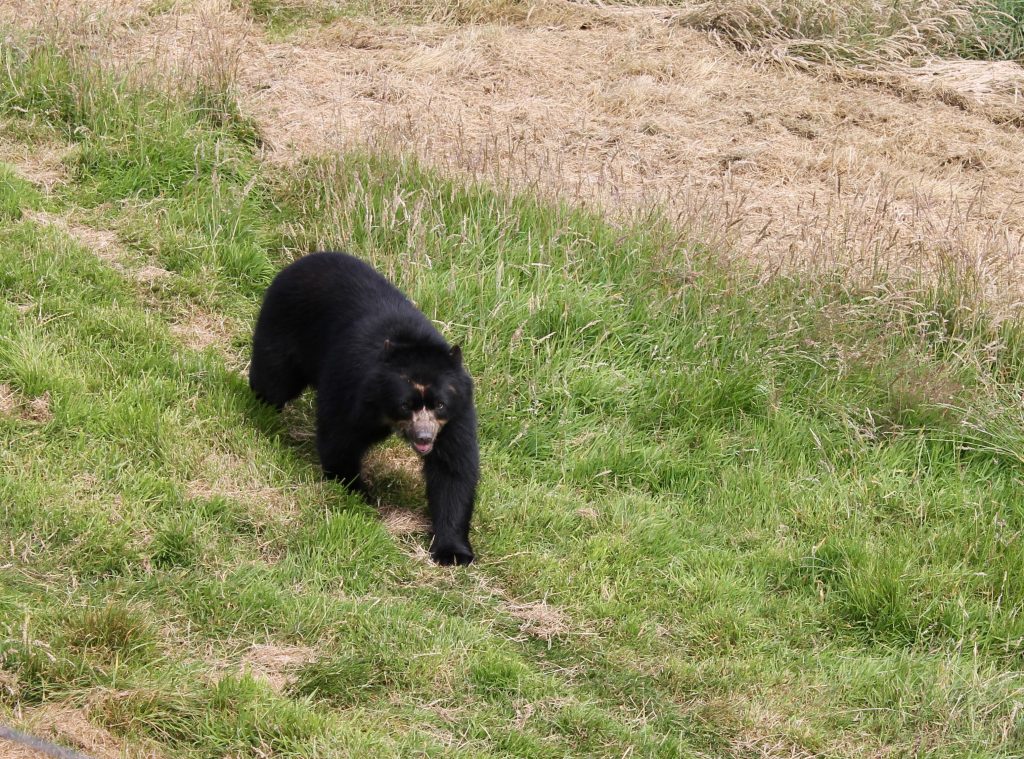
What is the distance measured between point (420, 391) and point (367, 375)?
1.15ft

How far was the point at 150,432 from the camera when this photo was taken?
5840 mm

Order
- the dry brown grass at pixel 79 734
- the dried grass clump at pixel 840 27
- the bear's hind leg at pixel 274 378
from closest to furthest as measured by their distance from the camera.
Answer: the dry brown grass at pixel 79 734, the bear's hind leg at pixel 274 378, the dried grass clump at pixel 840 27

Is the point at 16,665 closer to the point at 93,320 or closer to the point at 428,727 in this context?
the point at 428,727

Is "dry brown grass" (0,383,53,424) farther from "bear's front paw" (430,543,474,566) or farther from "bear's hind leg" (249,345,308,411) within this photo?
"bear's front paw" (430,543,474,566)

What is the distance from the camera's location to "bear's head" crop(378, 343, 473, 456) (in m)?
5.62

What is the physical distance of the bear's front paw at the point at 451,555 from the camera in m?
5.60

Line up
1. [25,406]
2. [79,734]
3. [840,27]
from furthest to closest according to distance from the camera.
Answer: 1. [840,27]
2. [25,406]
3. [79,734]

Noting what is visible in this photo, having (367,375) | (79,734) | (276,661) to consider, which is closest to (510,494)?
(367,375)

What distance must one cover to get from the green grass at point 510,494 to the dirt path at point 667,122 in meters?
0.64

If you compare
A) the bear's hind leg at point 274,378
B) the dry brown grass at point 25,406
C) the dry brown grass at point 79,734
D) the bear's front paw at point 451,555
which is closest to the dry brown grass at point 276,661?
the dry brown grass at point 79,734

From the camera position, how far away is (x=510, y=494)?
20.2ft

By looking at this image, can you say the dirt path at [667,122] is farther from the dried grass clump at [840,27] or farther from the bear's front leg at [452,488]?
the bear's front leg at [452,488]

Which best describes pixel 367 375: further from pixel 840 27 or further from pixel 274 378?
pixel 840 27

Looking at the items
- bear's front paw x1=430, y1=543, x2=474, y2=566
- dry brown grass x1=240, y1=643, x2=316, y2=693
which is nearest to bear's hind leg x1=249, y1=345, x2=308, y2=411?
bear's front paw x1=430, y1=543, x2=474, y2=566
